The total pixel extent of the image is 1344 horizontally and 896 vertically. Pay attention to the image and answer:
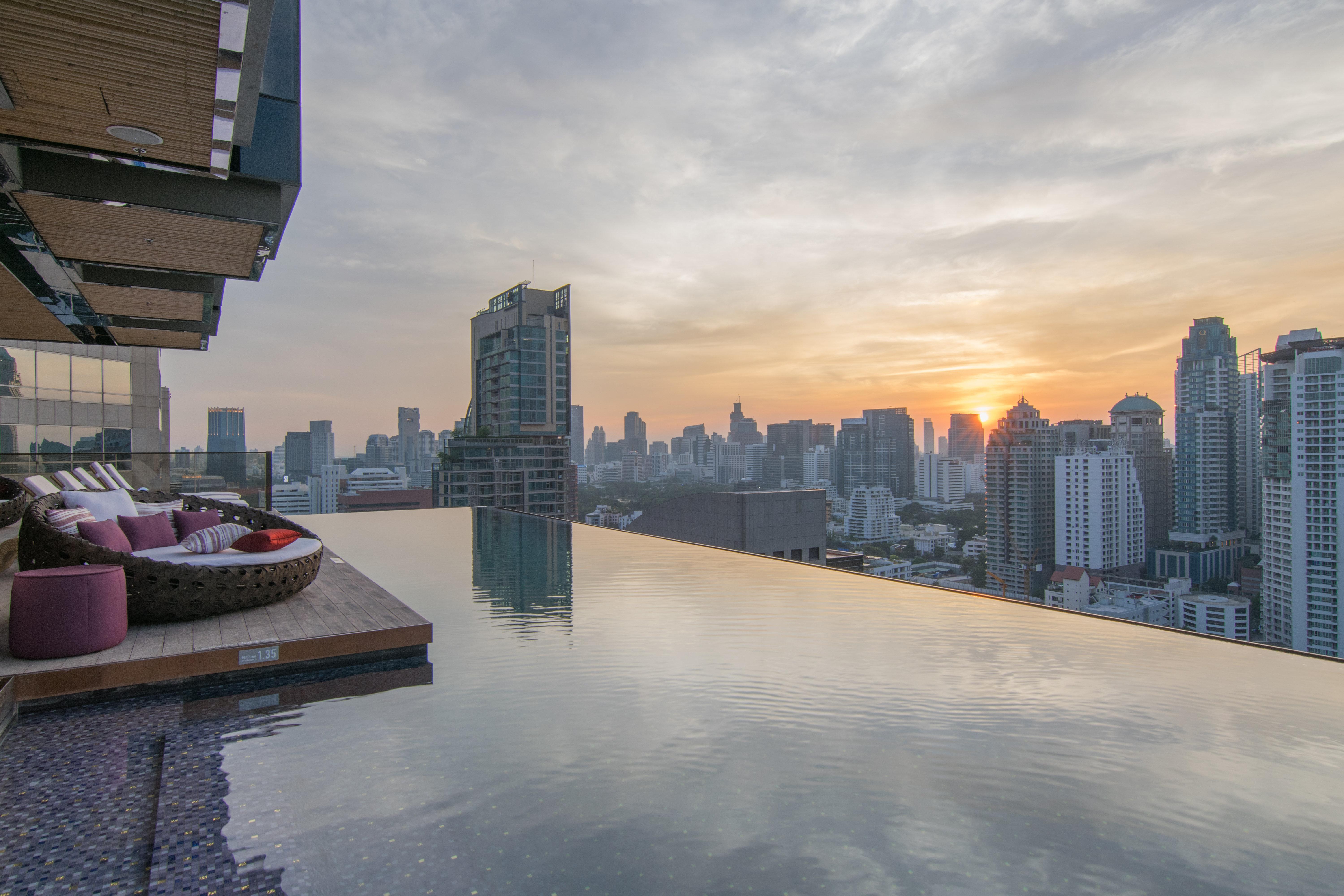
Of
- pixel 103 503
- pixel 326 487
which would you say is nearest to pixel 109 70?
pixel 103 503

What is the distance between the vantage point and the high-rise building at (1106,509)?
23219 millimetres

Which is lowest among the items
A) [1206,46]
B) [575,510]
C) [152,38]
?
[575,510]

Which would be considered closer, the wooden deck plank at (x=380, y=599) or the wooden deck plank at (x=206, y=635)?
the wooden deck plank at (x=206, y=635)

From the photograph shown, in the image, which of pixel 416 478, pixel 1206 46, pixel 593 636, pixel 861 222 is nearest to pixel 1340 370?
pixel 1206 46

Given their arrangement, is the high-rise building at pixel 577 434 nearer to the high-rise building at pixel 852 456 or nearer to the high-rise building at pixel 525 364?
the high-rise building at pixel 525 364

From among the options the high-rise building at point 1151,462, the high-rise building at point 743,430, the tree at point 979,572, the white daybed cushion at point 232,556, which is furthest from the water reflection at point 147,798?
the high-rise building at point 743,430

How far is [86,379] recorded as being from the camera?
17.8m

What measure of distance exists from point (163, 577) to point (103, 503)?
182cm

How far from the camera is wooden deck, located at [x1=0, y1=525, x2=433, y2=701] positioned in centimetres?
251

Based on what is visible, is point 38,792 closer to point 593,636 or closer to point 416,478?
point 593,636

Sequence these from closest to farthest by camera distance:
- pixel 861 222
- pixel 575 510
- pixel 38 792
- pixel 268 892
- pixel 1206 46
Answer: pixel 268 892, pixel 38 792, pixel 1206 46, pixel 861 222, pixel 575 510

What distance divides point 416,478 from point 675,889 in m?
36.4

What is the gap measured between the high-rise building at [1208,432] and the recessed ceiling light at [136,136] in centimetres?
2605

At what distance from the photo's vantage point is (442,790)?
73.7 inches
